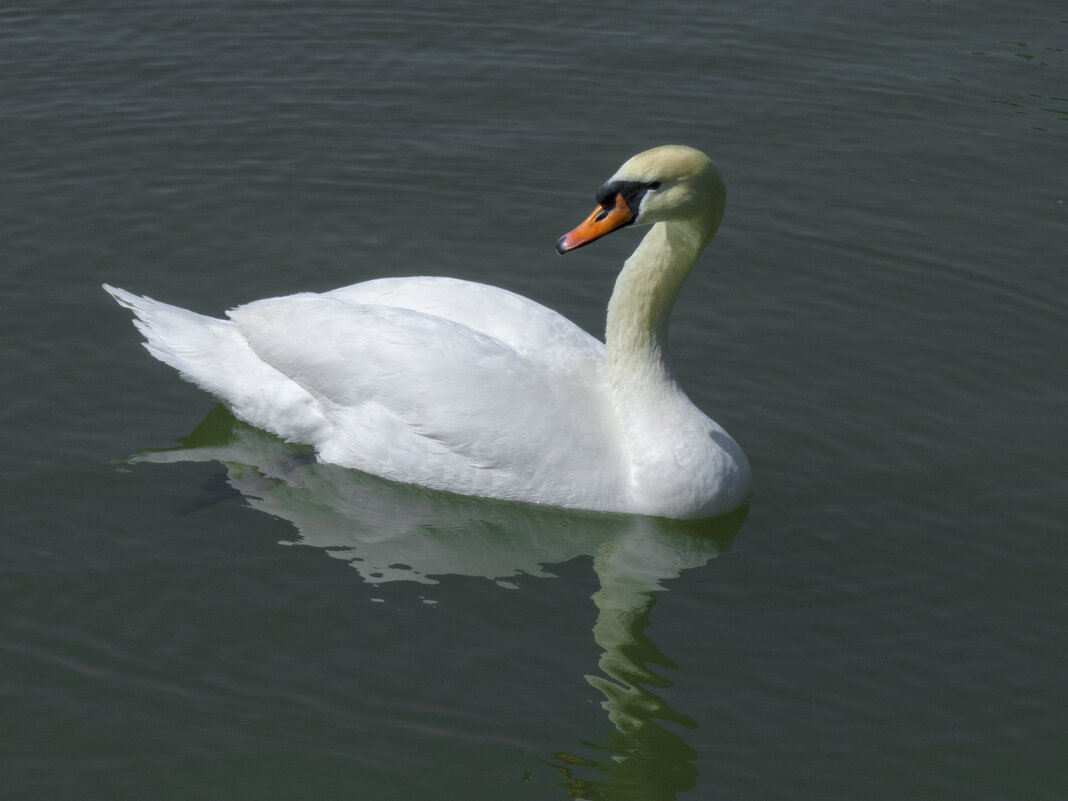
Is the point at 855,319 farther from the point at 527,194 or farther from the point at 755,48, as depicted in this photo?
the point at 755,48

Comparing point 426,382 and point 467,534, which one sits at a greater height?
point 426,382

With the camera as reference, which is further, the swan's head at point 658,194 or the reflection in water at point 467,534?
the swan's head at point 658,194

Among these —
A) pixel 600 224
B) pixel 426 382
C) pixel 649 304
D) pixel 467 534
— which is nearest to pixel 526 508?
pixel 467 534

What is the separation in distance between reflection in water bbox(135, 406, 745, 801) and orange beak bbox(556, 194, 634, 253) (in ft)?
4.98

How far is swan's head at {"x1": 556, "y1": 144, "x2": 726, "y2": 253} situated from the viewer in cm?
770

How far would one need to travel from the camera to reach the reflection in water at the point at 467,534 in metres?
7.51

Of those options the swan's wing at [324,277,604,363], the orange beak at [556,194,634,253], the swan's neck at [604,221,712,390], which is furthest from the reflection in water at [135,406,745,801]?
the orange beak at [556,194,634,253]

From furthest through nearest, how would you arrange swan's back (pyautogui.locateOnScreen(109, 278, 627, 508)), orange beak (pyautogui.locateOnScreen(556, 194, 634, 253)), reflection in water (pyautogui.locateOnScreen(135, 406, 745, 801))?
swan's back (pyautogui.locateOnScreen(109, 278, 627, 508))
orange beak (pyautogui.locateOnScreen(556, 194, 634, 253))
reflection in water (pyautogui.locateOnScreen(135, 406, 745, 801))

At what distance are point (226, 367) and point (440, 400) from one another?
1.48 metres

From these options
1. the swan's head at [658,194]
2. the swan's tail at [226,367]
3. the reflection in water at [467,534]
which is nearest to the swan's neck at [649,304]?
the swan's head at [658,194]

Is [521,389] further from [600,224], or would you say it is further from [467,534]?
[600,224]

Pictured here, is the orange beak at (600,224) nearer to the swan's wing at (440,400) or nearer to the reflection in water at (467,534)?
the swan's wing at (440,400)

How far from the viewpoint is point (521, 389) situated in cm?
816

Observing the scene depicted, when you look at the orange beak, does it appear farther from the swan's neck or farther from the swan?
the swan's neck
